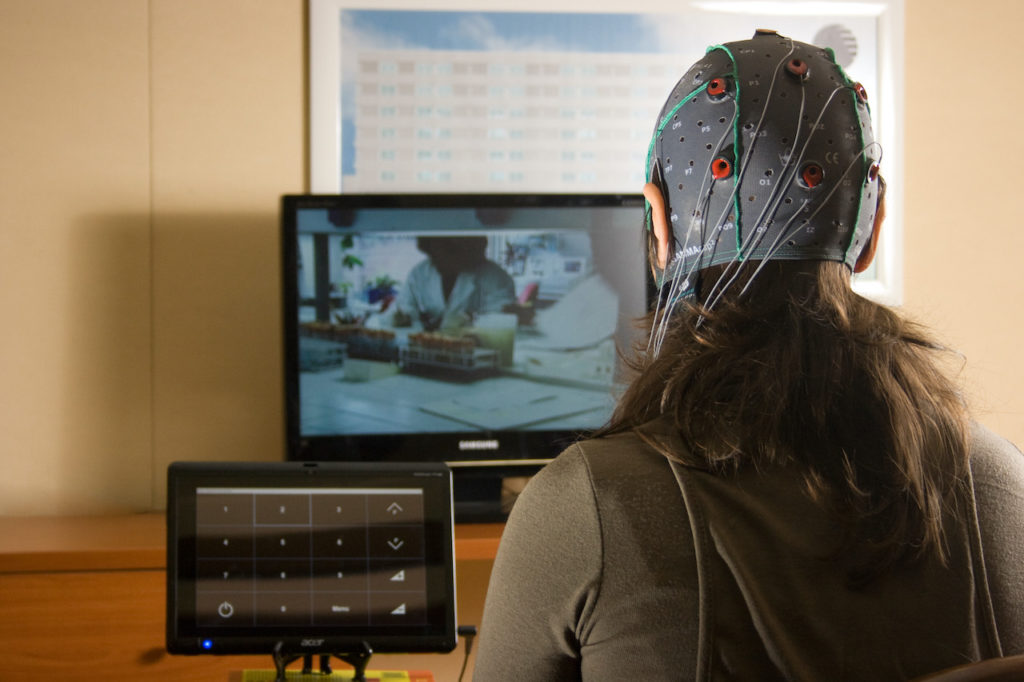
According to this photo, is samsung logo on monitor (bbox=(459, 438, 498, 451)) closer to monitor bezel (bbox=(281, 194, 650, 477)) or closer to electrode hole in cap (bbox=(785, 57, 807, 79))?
monitor bezel (bbox=(281, 194, 650, 477))

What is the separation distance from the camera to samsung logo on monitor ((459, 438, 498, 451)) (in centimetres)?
198

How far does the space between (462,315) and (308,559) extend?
2.71 feet

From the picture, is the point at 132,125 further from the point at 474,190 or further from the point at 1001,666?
the point at 1001,666

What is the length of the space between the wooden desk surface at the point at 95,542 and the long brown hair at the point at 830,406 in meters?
1.03

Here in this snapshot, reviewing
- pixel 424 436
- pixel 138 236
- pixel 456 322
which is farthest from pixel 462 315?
pixel 138 236

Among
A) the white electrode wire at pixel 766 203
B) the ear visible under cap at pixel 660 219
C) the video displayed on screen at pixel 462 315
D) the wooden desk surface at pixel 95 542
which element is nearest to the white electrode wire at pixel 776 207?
the white electrode wire at pixel 766 203

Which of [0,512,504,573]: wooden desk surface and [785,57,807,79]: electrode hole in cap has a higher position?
[785,57,807,79]: electrode hole in cap

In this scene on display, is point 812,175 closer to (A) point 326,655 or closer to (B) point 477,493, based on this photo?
(A) point 326,655

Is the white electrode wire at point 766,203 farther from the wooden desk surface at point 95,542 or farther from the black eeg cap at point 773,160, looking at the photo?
the wooden desk surface at point 95,542

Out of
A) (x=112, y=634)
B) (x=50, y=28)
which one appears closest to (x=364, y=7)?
(x=50, y=28)

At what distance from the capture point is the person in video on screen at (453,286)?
1945mm

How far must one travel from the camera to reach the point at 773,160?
84cm

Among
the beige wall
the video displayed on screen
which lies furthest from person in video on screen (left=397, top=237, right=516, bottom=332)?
the beige wall

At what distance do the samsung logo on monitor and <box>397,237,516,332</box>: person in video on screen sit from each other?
255 millimetres
